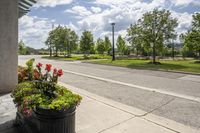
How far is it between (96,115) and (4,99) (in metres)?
3.45

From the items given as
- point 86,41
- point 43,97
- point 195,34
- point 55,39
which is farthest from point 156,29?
point 55,39

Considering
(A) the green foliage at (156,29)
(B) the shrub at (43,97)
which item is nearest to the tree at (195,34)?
(A) the green foliage at (156,29)

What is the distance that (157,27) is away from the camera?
23.3 m

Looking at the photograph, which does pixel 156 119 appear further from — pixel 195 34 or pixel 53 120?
pixel 195 34

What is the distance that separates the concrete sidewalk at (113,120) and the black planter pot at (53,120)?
1.05 m

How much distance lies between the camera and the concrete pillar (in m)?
7.02

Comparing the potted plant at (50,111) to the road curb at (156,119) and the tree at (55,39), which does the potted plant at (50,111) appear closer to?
the road curb at (156,119)

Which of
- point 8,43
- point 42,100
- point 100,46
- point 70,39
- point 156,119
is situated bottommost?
point 156,119

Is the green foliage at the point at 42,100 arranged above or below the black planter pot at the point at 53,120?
above

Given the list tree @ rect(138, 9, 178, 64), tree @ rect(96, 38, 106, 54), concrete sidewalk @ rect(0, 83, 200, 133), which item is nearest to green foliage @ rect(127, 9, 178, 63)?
tree @ rect(138, 9, 178, 64)

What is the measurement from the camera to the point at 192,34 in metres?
21.0

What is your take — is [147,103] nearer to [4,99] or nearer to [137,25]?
[4,99]

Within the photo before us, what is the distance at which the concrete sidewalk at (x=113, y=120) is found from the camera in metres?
4.38

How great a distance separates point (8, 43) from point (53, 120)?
16.7ft
